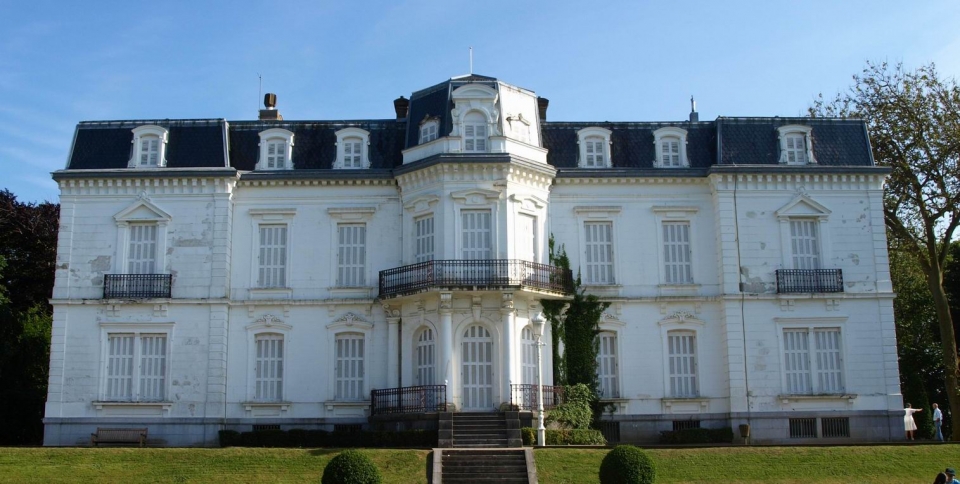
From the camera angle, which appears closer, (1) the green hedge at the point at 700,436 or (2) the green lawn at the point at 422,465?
(2) the green lawn at the point at 422,465

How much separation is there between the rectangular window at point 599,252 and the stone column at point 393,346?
19.0 feet

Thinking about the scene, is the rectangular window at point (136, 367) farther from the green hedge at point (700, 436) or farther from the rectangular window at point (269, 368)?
the green hedge at point (700, 436)

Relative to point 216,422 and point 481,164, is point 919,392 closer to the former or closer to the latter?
point 481,164

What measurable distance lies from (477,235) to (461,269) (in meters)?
1.22

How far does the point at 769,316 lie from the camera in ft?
96.8

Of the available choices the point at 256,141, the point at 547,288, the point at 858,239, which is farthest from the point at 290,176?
the point at 858,239

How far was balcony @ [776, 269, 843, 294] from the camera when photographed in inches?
1166

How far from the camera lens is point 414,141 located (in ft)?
99.7

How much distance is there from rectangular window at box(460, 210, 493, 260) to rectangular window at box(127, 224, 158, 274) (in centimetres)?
912

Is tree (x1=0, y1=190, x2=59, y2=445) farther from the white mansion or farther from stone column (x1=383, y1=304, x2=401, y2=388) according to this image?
stone column (x1=383, y1=304, x2=401, y2=388)

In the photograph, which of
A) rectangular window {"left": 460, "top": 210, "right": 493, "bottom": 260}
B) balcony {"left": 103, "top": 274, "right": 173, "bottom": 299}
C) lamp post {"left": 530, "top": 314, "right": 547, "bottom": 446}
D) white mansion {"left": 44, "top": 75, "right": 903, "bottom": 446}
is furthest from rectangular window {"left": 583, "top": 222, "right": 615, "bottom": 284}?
balcony {"left": 103, "top": 274, "right": 173, "bottom": 299}

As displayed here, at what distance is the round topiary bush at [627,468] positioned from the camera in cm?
2075

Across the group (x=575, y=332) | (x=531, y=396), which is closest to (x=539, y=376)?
(x=531, y=396)

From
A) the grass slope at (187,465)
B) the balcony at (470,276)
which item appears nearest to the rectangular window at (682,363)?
the balcony at (470,276)
